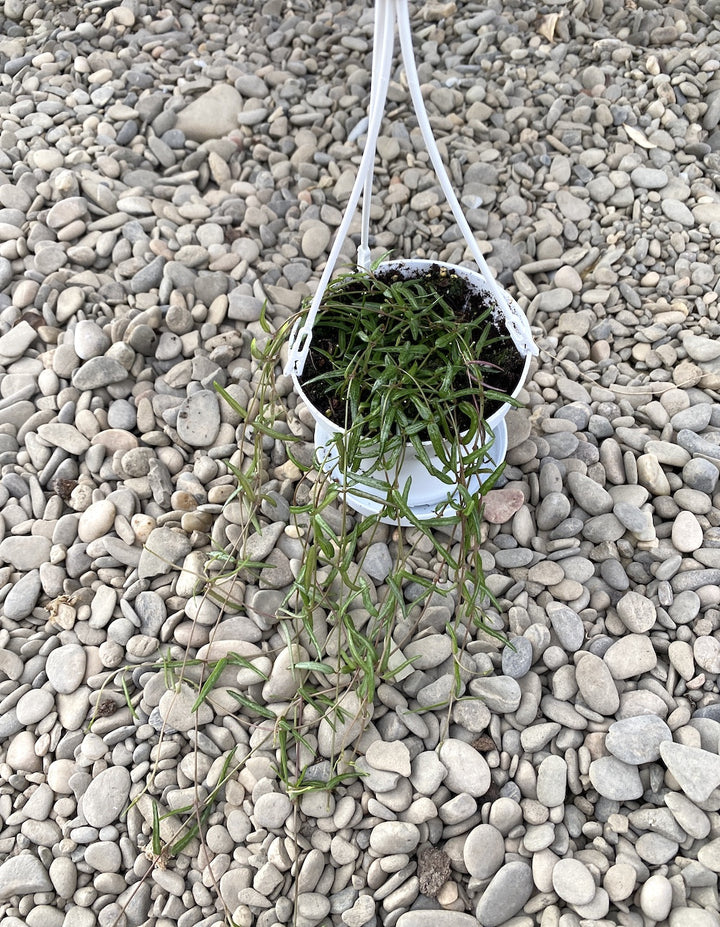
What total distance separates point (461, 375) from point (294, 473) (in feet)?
1.33

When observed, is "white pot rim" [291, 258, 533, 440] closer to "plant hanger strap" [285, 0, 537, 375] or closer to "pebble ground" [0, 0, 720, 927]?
"plant hanger strap" [285, 0, 537, 375]

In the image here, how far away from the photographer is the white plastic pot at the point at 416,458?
4.31 feet

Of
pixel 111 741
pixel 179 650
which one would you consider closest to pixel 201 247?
pixel 179 650

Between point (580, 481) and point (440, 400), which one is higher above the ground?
point (440, 400)

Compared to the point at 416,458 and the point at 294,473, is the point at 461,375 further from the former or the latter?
the point at 294,473

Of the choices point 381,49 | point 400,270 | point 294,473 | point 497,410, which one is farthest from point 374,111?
point 294,473

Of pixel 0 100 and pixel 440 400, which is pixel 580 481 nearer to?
pixel 440 400

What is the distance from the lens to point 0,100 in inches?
89.0

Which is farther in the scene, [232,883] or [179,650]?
[179,650]

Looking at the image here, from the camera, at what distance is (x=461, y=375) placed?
1.40 meters

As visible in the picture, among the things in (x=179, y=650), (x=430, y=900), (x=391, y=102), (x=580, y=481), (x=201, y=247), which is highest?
(x=391, y=102)

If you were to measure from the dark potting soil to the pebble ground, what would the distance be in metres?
0.22

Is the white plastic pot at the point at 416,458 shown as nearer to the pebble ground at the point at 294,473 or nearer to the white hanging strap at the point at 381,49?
the pebble ground at the point at 294,473

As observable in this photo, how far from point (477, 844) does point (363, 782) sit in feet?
0.67
